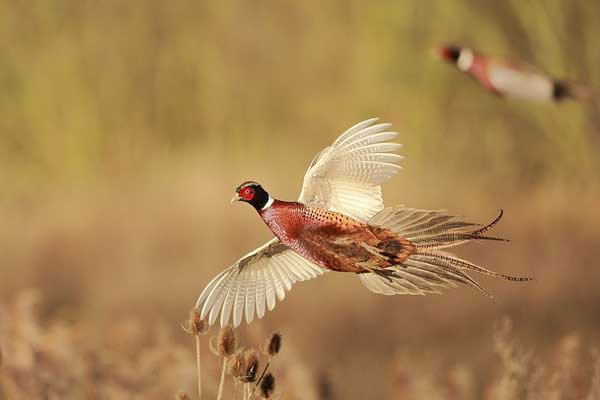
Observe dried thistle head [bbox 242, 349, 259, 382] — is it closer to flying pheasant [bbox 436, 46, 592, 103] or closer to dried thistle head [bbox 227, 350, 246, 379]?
dried thistle head [bbox 227, 350, 246, 379]

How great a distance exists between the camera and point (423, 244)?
0.28 meters

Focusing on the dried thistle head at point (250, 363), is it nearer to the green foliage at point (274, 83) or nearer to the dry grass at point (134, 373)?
the dry grass at point (134, 373)

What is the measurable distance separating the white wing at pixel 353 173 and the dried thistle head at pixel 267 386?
2.8 inches

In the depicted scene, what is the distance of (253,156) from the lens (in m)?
0.82

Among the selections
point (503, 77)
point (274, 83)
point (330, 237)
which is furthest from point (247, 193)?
point (274, 83)

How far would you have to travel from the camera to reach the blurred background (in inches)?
29.4

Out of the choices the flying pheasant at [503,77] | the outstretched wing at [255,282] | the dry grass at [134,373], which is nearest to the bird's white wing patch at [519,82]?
the flying pheasant at [503,77]

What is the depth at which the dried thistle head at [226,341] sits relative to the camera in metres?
0.31

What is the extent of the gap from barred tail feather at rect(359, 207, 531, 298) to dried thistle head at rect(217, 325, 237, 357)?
0.21ft

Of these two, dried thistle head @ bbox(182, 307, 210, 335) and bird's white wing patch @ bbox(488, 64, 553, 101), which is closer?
dried thistle head @ bbox(182, 307, 210, 335)

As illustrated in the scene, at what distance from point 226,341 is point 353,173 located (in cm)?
8

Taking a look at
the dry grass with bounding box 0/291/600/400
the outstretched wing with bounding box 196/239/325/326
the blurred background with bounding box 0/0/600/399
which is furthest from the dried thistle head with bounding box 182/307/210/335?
the blurred background with bounding box 0/0/600/399

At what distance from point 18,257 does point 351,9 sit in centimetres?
43

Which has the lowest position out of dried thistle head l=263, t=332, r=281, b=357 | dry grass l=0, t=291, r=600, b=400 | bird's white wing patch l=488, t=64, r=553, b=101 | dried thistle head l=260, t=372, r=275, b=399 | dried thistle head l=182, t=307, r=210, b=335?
dry grass l=0, t=291, r=600, b=400
